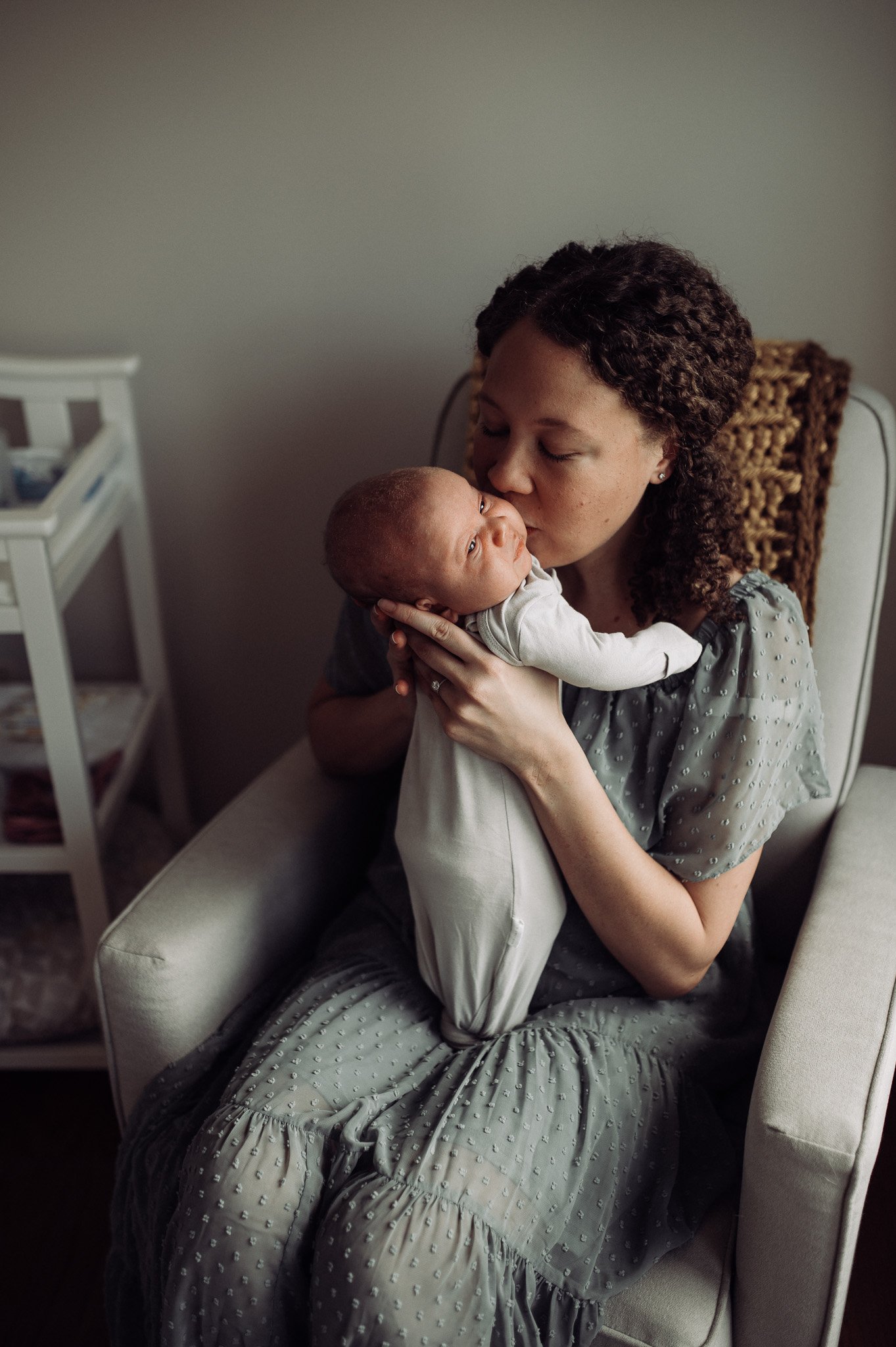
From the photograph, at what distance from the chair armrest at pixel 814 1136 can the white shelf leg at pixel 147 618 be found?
1.23 m

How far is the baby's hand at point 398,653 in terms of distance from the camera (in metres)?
0.99

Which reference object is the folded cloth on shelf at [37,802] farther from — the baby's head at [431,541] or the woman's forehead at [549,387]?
the woman's forehead at [549,387]

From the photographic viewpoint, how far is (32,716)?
5.67ft

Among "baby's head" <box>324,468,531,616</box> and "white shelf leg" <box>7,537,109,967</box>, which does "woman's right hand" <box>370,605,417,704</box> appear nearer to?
"baby's head" <box>324,468,531,616</box>

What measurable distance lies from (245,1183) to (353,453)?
3.81ft

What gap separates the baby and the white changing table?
1.87 feet

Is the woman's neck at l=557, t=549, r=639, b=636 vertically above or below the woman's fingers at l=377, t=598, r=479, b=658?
below

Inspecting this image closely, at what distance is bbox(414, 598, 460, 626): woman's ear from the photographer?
957 mm

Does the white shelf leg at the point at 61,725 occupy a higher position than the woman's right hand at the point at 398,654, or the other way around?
the woman's right hand at the point at 398,654

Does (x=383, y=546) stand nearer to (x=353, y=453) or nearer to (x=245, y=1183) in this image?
(x=245, y=1183)

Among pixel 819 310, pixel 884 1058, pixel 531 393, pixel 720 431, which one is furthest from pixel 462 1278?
pixel 819 310

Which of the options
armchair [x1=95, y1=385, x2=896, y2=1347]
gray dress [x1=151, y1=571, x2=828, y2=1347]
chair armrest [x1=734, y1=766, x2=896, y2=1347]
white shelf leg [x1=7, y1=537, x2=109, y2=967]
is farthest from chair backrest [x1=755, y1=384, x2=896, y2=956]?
white shelf leg [x1=7, y1=537, x2=109, y2=967]

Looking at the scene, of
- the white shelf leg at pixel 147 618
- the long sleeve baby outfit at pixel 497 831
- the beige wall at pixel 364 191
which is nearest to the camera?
the long sleeve baby outfit at pixel 497 831

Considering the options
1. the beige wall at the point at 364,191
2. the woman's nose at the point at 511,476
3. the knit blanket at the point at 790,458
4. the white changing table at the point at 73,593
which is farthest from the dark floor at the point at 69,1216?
the woman's nose at the point at 511,476
